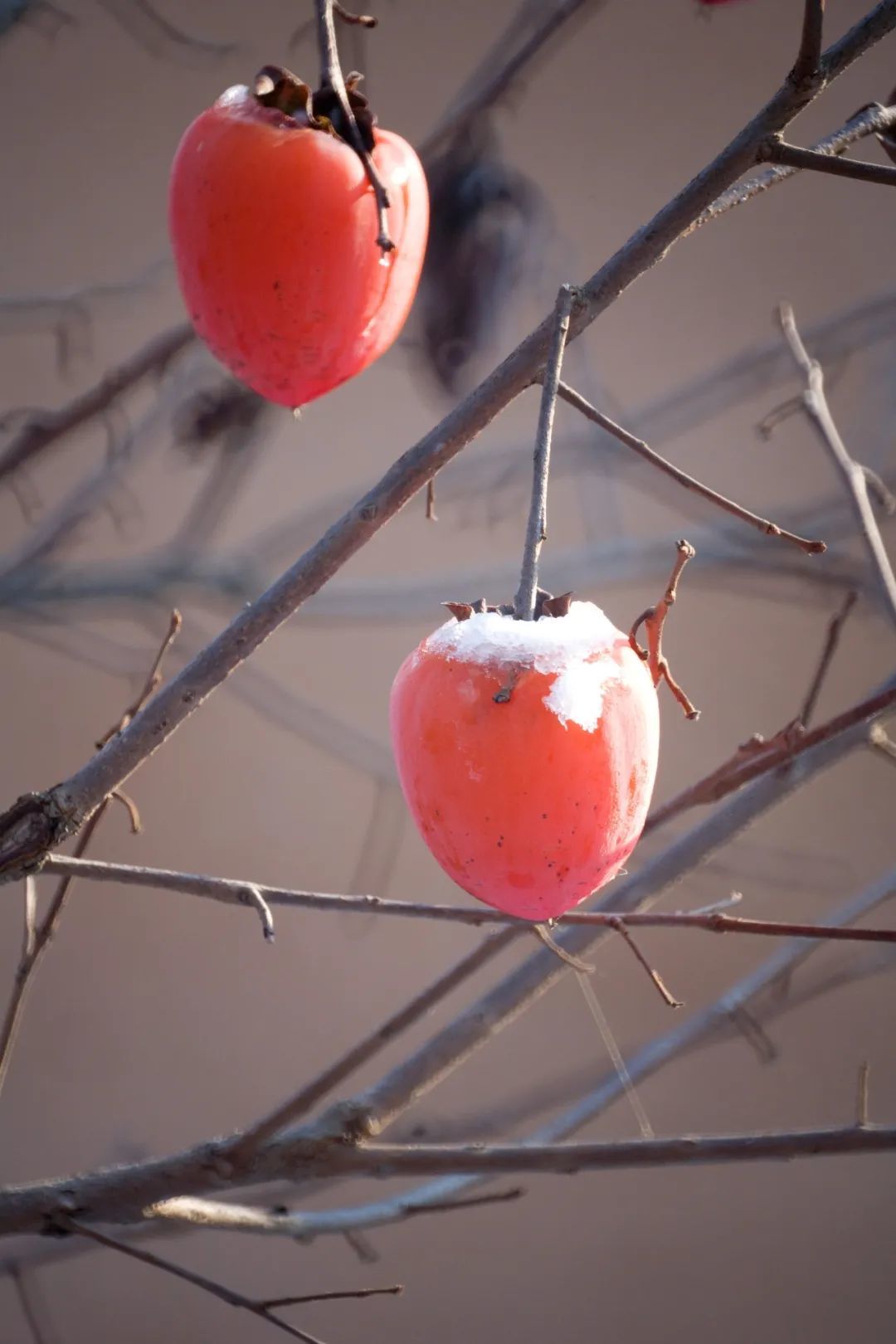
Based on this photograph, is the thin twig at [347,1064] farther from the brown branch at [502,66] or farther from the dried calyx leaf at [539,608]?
the brown branch at [502,66]

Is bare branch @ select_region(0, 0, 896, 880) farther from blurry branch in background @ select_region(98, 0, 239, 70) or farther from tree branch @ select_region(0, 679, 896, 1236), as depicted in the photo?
blurry branch in background @ select_region(98, 0, 239, 70)

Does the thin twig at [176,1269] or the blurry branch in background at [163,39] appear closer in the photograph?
the thin twig at [176,1269]

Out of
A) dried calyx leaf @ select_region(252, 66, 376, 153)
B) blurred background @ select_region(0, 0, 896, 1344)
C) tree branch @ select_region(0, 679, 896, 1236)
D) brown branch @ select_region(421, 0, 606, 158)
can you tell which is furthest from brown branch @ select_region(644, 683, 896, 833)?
brown branch @ select_region(421, 0, 606, 158)

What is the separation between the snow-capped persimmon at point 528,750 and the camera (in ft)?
1.04

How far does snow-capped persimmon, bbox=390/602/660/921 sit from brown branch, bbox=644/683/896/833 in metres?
0.15

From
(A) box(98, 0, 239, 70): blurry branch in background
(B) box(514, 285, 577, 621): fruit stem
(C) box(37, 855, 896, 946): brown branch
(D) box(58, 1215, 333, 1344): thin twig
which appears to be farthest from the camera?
(A) box(98, 0, 239, 70): blurry branch in background

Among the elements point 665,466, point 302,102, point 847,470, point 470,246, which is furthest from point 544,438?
point 470,246

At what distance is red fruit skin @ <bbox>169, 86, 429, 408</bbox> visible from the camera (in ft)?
1.15

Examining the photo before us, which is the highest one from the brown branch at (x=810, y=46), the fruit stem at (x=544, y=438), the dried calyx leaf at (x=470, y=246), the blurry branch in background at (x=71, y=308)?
the blurry branch in background at (x=71, y=308)

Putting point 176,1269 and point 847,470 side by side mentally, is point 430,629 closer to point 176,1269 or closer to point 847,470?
point 847,470

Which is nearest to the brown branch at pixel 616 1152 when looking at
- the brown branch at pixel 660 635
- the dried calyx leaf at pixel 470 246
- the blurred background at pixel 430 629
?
the brown branch at pixel 660 635

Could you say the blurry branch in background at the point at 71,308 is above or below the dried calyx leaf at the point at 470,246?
above

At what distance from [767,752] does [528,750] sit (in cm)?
23

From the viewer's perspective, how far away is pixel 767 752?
514 mm
